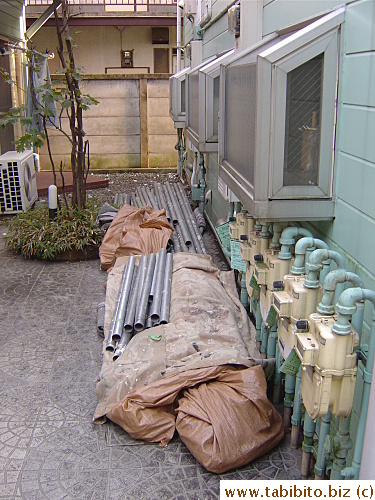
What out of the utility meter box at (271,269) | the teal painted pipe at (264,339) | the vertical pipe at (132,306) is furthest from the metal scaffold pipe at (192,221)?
the utility meter box at (271,269)

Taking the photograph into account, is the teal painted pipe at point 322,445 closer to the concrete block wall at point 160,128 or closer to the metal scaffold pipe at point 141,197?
the metal scaffold pipe at point 141,197

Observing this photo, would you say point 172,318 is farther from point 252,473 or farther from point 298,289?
point 298,289

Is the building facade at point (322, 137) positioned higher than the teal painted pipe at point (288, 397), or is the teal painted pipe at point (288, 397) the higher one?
the building facade at point (322, 137)

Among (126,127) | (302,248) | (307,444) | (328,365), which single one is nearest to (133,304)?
(307,444)

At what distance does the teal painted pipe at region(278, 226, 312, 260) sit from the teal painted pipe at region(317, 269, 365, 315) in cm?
71

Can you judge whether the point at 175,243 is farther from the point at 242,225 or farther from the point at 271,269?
the point at 271,269

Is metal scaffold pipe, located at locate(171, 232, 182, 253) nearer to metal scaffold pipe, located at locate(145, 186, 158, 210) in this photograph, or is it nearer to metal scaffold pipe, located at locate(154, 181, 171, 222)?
metal scaffold pipe, located at locate(154, 181, 171, 222)

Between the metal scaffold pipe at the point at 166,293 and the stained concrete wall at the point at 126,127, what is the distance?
759 cm

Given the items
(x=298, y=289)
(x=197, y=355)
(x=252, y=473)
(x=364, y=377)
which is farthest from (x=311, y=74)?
(x=252, y=473)

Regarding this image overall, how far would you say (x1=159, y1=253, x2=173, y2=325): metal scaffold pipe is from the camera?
15.1 ft

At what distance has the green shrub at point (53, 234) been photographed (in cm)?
703

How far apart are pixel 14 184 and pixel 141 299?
4.83 meters

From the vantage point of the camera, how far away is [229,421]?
10.6 feet

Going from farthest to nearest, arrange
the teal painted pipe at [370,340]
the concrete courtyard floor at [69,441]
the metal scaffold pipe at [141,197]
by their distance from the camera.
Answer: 1. the metal scaffold pipe at [141,197]
2. the concrete courtyard floor at [69,441]
3. the teal painted pipe at [370,340]
